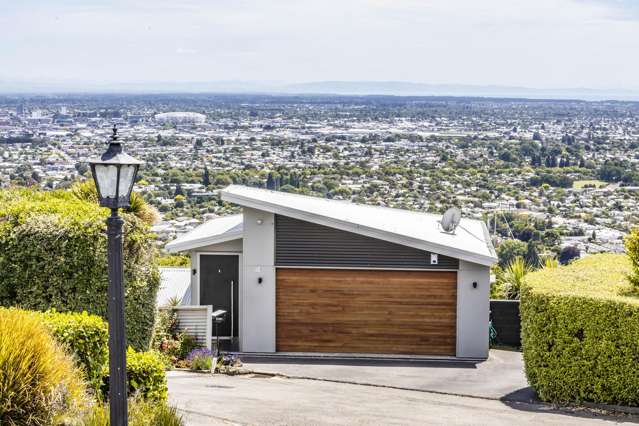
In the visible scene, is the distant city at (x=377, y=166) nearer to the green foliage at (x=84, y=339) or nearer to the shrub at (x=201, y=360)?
the shrub at (x=201, y=360)

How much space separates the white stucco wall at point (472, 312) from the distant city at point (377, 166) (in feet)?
38.3

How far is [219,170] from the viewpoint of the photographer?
86.0 metres

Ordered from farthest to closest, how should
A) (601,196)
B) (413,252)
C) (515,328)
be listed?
(601,196), (515,328), (413,252)

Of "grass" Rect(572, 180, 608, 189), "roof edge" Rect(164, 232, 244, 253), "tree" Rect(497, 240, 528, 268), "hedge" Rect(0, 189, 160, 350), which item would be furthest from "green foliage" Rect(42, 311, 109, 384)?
"grass" Rect(572, 180, 608, 189)

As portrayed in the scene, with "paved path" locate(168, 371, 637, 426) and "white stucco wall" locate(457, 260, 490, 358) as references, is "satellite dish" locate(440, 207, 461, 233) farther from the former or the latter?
"paved path" locate(168, 371, 637, 426)

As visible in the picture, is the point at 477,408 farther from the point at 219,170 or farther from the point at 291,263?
the point at 219,170

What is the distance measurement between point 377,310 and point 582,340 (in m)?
6.32

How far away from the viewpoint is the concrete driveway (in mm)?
12102

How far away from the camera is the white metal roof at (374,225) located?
62.7ft

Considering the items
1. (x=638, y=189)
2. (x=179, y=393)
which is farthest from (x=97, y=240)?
(x=638, y=189)

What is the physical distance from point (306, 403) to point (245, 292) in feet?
22.5

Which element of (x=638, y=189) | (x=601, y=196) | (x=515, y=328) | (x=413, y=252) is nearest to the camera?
(x=413, y=252)

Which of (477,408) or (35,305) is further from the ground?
(35,305)

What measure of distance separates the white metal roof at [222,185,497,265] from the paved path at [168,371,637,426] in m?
4.29
